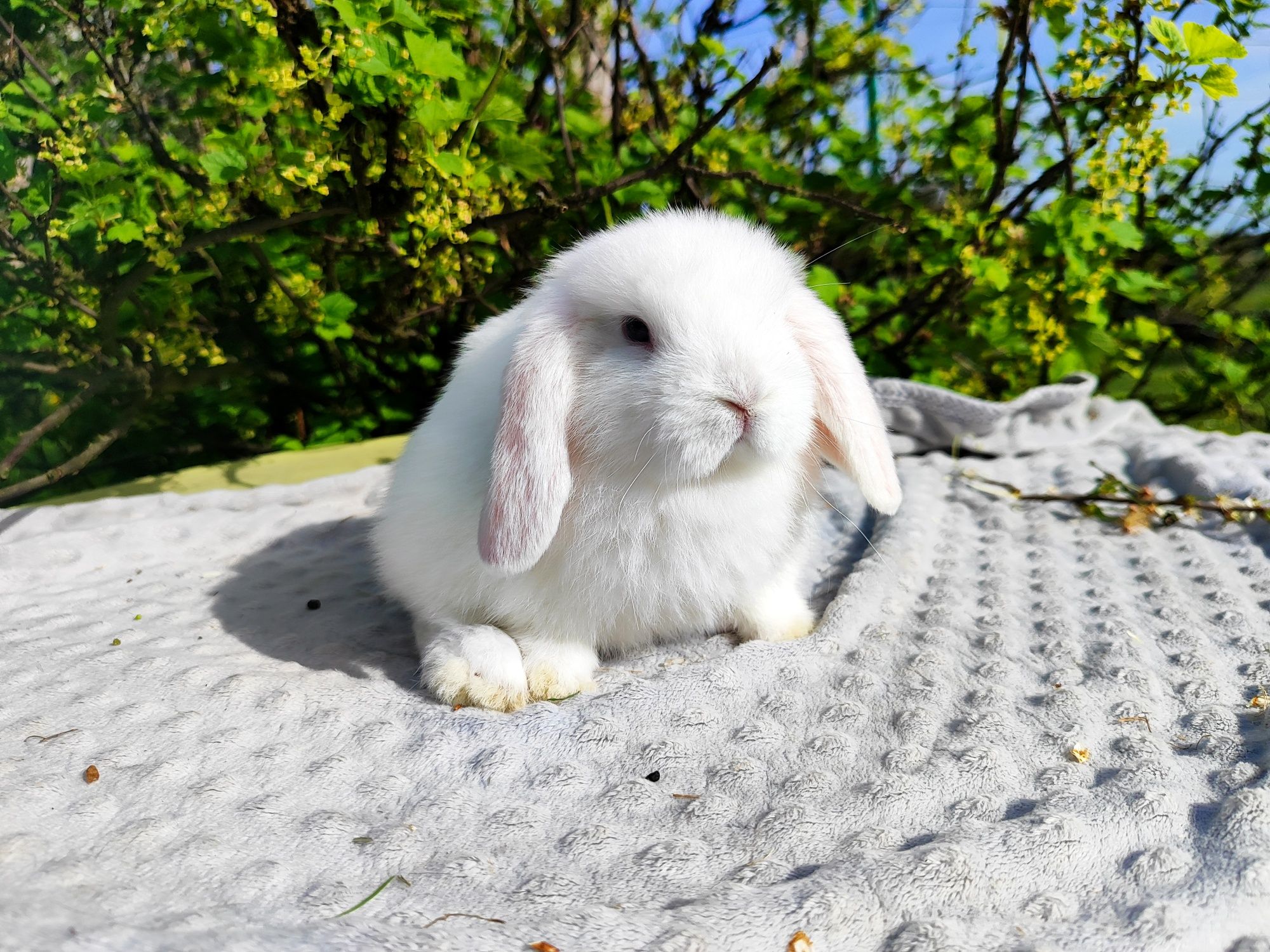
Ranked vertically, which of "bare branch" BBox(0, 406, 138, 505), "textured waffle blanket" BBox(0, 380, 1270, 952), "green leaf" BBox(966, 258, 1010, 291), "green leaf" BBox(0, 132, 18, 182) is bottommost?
"textured waffle blanket" BBox(0, 380, 1270, 952)

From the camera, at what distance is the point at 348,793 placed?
1.26 m

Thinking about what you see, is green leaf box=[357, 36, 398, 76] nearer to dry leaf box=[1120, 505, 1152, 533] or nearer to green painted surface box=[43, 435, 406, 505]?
green painted surface box=[43, 435, 406, 505]

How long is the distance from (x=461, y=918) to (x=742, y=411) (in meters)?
0.74

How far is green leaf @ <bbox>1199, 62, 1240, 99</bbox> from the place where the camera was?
2.06 meters

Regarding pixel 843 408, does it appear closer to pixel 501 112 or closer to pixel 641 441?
pixel 641 441

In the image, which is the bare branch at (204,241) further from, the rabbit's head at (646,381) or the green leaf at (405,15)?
the rabbit's head at (646,381)

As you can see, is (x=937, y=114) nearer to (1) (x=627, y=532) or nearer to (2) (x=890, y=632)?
(2) (x=890, y=632)

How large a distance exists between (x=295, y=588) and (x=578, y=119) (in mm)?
1556

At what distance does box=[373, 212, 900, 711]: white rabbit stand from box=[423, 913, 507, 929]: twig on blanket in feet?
1.65

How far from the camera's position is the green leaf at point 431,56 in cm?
182

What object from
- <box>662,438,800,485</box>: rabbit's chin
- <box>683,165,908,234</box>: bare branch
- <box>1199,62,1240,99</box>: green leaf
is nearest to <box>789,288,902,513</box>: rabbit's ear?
<box>662,438,800,485</box>: rabbit's chin

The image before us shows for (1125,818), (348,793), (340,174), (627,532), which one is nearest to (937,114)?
(340,174)

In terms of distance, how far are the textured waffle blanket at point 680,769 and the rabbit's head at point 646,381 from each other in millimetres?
373

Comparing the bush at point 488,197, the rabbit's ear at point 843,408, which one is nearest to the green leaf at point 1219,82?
the bush at point 488,197
